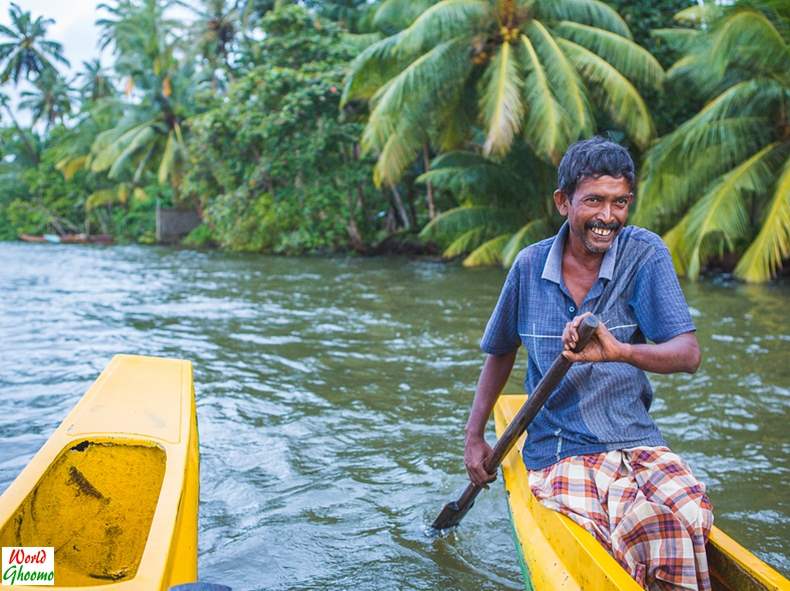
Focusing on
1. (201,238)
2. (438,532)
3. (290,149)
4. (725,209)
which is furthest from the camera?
(201,238)

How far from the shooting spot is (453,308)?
10.2 metres

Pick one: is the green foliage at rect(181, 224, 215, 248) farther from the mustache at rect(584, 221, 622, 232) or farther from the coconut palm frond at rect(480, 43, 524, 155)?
the mustache at rect(584, 221, 622, 232)

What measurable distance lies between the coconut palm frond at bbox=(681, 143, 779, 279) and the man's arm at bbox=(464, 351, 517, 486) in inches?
371

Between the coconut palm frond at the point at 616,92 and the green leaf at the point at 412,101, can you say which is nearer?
the coconut palm frond at the point at 616,92

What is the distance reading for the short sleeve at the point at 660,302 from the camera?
2.32m

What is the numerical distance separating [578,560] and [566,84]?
11.9 metres

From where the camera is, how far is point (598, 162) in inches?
92.4

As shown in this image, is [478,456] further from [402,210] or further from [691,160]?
[402,210]

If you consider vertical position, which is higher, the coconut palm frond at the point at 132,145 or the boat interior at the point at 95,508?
the coconut palm frond at the point at 132,145

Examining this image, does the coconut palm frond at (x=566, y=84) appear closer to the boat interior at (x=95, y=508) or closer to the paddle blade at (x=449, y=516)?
the paddle blade at (x=449, y=516)

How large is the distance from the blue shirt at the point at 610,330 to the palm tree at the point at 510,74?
1052cm

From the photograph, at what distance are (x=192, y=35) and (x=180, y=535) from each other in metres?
26.2

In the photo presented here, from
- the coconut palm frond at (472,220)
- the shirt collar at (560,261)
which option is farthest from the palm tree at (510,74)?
the shirt collar at (560,261)

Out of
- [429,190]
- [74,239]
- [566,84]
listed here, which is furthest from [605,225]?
[74,239]
